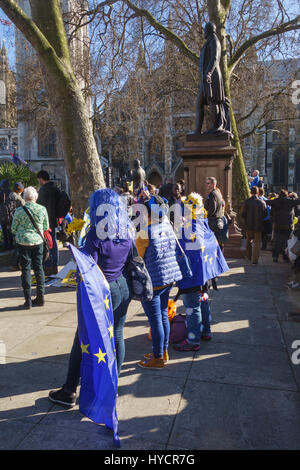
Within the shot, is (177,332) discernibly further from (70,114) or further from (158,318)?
(70,114)

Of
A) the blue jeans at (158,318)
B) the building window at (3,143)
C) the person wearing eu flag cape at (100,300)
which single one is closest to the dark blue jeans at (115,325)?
the person wearing eu flag cape at (100,300)

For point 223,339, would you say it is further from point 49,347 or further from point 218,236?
point 218,236

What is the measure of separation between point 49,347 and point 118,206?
7.05 feet

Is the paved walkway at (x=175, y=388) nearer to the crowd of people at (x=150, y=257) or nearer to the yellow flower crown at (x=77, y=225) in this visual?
the crowd of people at (x=150, y=257)

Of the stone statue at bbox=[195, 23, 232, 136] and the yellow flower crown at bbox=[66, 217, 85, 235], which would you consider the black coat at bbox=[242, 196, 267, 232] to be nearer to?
the stone statue at bbox=[195, 23, 232, 136]

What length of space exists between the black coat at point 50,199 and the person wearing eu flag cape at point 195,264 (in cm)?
405

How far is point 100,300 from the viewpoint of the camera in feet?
9.52

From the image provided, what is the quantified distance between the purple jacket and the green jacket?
2985 mm

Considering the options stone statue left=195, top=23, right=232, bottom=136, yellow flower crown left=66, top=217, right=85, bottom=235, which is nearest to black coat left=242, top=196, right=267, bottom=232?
stone statue left=195, top=23, right=232, bottom=136

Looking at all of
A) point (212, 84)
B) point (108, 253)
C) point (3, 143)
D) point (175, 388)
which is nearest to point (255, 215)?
point (212, 84)

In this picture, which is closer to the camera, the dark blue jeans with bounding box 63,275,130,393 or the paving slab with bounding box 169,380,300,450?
the paving slab with bounding box 169,380,300,450

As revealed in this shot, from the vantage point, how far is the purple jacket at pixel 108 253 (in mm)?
3084

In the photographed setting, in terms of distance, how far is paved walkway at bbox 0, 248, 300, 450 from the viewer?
111 inches

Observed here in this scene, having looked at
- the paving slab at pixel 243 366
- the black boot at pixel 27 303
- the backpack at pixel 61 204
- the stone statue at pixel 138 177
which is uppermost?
the stone statue at pixel 138 177
